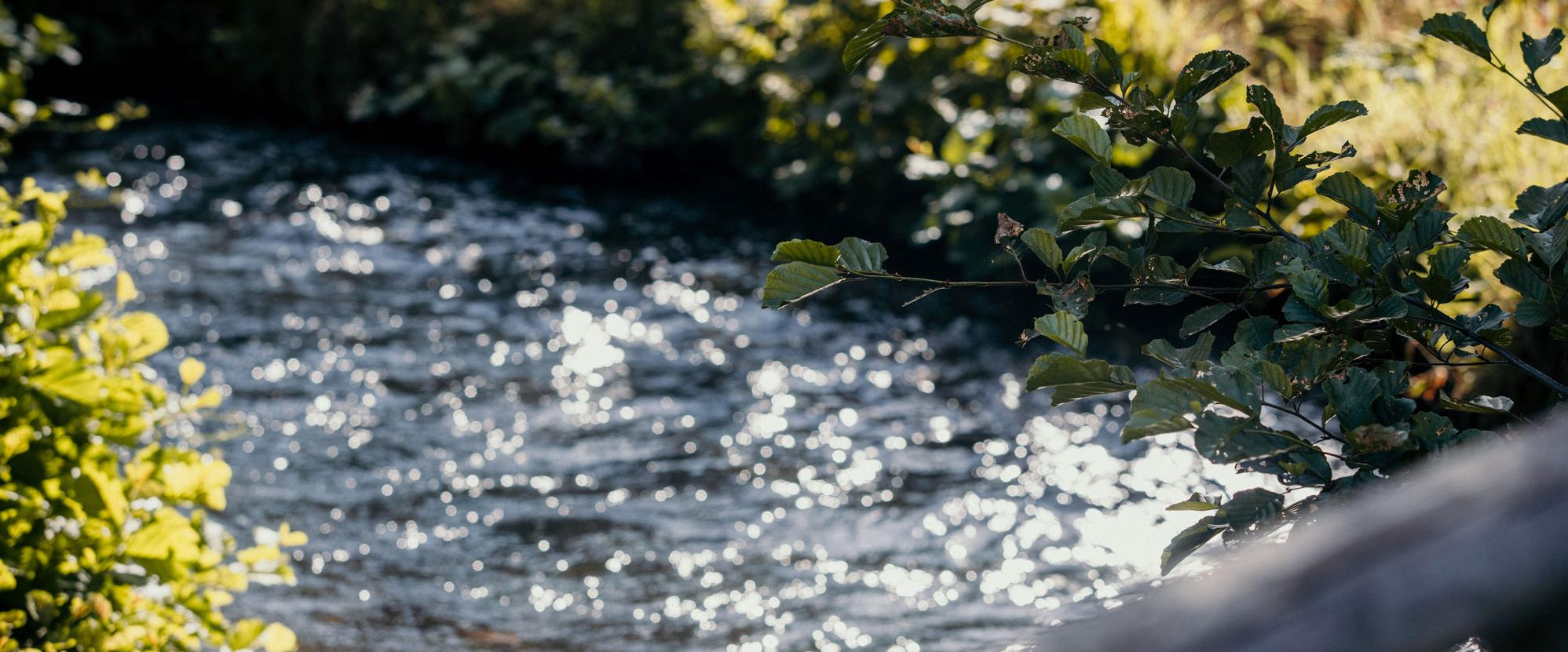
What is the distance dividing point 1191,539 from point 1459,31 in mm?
661

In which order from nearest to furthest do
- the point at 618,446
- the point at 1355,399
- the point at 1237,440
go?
the point at 1237,440 → the point at 1355,399 → the point at 618,446

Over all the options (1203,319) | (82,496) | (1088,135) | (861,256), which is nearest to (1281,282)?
(1203,319)

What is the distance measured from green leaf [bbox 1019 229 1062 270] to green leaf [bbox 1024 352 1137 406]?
179 mm

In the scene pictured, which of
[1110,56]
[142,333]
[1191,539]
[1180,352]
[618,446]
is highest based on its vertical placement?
[618,446]

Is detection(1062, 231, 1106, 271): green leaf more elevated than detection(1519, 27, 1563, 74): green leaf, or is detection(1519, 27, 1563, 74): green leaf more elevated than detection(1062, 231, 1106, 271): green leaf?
detection(1519, 27, 1563, 74): green leaf

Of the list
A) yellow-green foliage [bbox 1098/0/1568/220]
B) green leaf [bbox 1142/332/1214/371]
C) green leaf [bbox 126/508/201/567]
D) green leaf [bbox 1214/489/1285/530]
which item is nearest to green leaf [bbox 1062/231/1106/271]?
green leaf [bbox 1142/332/1214/371]

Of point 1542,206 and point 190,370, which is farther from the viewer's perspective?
point 190,370

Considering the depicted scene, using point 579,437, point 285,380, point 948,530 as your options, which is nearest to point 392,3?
point 285,380

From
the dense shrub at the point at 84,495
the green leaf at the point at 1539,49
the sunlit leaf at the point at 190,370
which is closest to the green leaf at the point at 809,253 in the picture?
the green leaf at the point at 1539,49

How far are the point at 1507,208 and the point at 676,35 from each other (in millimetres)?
6198

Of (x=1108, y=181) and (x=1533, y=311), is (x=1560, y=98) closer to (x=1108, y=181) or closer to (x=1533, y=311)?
(x=1533, y=311)

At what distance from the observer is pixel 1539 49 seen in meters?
1.52

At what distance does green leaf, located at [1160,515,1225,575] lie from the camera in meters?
1.44

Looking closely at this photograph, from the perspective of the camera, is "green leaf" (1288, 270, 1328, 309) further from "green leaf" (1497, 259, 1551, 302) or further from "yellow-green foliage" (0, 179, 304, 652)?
"yellow-green foliage" (0, 179, 304, 652)
